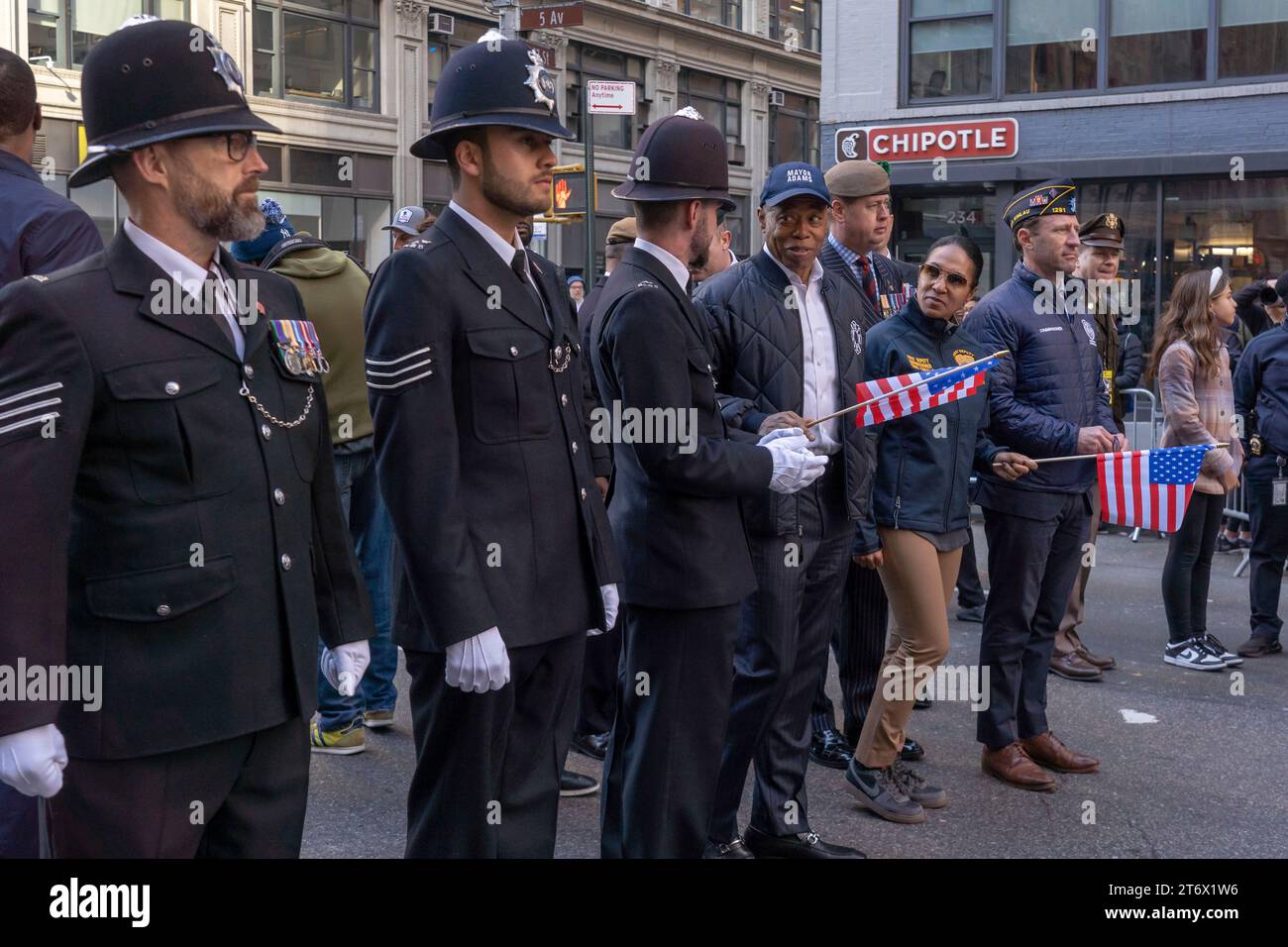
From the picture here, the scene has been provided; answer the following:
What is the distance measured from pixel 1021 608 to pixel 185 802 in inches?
153

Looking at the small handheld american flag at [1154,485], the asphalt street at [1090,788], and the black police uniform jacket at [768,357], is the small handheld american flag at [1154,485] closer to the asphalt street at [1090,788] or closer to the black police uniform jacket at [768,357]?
Answer: the asphalt street at [1090,788]

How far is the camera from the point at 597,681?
244 inches

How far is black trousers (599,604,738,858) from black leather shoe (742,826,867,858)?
0.65 m

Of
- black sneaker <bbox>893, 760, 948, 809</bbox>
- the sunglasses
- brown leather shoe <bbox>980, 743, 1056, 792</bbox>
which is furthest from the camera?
brown leather shoe <bbox>980, 743, 1056, 792</bbox>

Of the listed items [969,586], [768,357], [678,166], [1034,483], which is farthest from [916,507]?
[969,586]

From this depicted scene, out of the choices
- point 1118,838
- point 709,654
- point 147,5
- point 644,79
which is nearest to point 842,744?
point 1118,838

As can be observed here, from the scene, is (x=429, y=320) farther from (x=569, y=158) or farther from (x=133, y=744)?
(x=569, y=158)

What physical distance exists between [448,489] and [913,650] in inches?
106

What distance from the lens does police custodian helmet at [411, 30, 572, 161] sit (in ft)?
11.3

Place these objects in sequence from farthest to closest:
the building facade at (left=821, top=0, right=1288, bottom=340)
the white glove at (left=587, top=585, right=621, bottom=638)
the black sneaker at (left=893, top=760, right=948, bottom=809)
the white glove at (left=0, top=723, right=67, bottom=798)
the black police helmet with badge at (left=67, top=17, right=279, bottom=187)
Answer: the building facade at (left=821, top=0, right=1288, bottom=340) → the black sneaker at (left=893, top=760, right=948, bottom=809) → the white glove at (left=587, top=585, right=621, bottom=638) → the black police helmet with badge at (left=67, top=17, right=279, bottom=187) → the white glove at (left=0, top=723, right=67, bottom=798)

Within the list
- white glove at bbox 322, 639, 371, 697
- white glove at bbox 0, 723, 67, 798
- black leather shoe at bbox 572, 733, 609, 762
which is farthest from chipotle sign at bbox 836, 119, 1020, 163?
white glove at bbox 0, 723, 67, 798

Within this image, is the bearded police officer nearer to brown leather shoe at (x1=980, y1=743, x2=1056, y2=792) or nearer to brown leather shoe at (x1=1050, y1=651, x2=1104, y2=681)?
brown leather shoe at (x1=980, y1=743, x2=1056, y2=792)

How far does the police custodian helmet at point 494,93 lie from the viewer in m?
3.44
